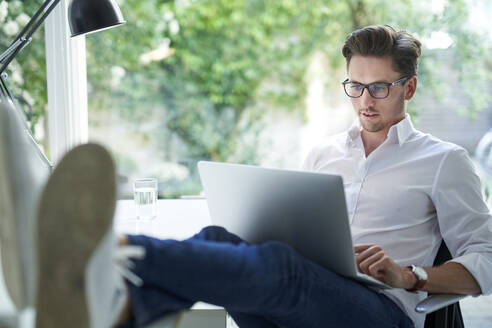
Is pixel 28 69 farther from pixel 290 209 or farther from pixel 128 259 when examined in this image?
pixel 128 259

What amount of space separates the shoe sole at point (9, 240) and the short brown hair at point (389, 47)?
1.16m

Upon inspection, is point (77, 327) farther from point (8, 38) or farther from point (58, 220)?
→ point (8, 38)

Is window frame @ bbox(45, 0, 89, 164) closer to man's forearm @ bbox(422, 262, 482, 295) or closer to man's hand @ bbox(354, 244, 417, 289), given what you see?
man's hand @ bbox(354, 244, 417, 289)

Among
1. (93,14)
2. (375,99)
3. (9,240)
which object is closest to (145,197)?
(93,14)

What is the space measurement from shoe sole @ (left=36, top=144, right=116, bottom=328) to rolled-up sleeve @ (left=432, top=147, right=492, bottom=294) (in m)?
1.02

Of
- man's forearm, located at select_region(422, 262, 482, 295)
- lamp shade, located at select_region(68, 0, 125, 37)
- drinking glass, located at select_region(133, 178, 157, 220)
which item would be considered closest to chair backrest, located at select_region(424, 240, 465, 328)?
man's forearm, located at select_region(422, 262, 482, 295)

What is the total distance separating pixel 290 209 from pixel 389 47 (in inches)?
28.2

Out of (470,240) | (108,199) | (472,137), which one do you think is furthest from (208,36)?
(108,199)

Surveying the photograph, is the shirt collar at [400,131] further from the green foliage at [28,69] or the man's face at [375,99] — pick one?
the green foliage at [28,69]

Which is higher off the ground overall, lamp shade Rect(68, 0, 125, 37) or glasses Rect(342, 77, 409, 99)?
lamp shade Rect(68, 0, 125, 37)

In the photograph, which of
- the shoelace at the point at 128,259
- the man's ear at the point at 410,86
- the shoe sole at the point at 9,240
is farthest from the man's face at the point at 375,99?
the shoe sole at the point at 9,240

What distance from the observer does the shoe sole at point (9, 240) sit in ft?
3.41

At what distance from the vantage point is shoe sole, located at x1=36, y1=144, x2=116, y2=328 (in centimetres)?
93

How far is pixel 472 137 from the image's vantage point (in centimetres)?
368
